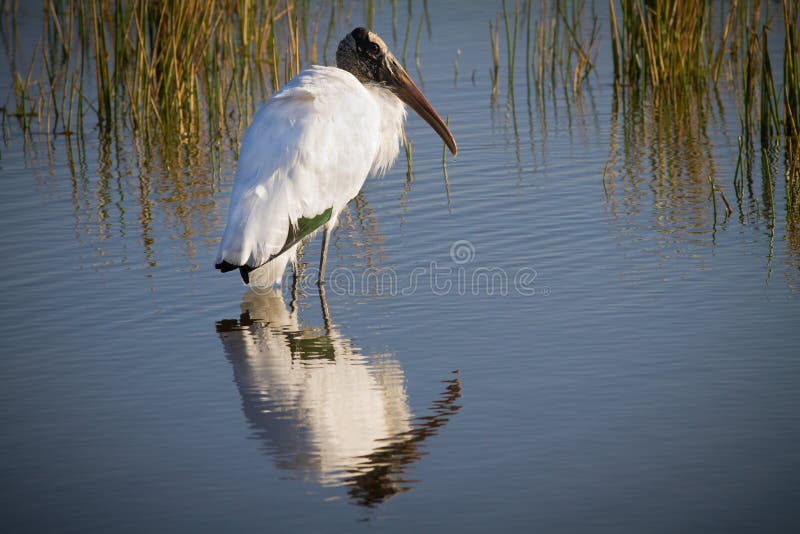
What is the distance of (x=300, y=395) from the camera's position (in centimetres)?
486

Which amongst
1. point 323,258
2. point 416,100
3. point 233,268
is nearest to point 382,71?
point 416,100

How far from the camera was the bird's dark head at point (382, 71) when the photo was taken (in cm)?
731

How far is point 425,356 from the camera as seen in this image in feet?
17.1

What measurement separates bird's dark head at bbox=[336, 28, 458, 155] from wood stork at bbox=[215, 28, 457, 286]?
40 cm

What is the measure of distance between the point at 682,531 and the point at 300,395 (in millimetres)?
1808

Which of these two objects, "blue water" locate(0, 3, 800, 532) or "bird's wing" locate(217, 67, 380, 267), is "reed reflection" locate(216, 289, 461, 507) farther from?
"bird's wing" locate(217, 67, 380, 267)

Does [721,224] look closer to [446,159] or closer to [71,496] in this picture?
[446,159]

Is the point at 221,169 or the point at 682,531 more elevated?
the point at 221,169

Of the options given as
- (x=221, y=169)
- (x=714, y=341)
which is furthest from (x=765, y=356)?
(x=221, y=169)

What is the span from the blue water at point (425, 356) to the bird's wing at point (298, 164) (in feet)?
1.40

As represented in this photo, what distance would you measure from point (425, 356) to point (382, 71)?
2687mm

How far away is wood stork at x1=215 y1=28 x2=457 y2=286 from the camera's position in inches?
228

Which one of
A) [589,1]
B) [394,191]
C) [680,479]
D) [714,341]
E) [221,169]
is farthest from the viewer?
[589,1]

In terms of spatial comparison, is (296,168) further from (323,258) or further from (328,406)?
(328,406)
